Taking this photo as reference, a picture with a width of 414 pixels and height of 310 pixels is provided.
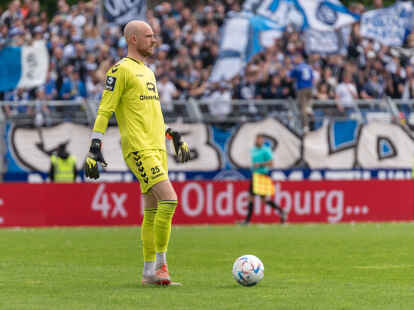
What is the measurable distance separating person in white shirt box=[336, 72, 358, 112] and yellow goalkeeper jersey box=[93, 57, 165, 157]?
53.1 feet

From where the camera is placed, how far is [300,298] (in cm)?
789

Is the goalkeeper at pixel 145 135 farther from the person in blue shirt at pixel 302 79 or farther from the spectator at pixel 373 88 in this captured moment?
the spectator at pixel 373 88

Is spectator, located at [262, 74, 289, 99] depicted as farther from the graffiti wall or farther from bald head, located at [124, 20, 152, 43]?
bald head, located at [124, 20, 152, 43]

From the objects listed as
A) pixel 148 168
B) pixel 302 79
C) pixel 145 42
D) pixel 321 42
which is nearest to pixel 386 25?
pixel 321 42

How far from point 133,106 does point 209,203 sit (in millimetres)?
13185

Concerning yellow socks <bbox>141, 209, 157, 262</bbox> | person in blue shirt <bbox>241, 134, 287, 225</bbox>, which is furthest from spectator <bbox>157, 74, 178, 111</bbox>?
yellow socks <bbox>141, 209, 157, 262</bbox>

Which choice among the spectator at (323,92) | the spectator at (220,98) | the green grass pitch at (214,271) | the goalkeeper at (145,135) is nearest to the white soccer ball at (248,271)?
the green grass pitch at (214,271)

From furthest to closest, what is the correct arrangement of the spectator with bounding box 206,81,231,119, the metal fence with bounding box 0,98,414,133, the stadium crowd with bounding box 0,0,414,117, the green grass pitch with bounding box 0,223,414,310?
1. the spectator with bounding box 206,81,231,119
2. the stadium crowd with bounding box 0,0,414,117
3. the metal fence with bounding box 0,98,414,133
4. the green grass pitch with bounding box 0,223,414,310

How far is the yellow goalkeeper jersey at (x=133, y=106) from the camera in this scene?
9.00m

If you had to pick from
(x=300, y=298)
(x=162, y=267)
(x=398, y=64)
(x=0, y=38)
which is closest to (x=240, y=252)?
(x=162, y=267)

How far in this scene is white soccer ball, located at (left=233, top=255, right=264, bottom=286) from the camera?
28.7 ft

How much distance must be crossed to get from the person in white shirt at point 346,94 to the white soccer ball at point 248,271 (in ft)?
54.1

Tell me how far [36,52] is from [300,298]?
1566 centimetres

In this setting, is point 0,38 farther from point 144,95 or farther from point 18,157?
point 144,95
